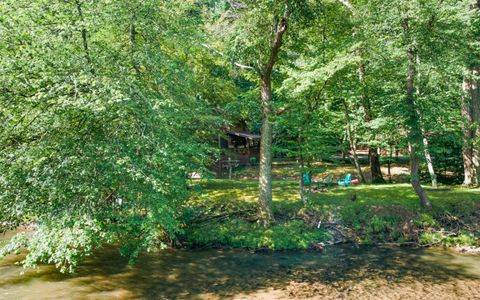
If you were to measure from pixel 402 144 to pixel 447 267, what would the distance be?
545cm

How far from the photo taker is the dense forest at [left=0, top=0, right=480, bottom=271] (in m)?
8.44

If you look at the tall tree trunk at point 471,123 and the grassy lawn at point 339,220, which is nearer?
the grassy lawn at point 339,220

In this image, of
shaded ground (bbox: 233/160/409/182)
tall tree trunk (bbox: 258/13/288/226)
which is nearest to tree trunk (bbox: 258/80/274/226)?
tall tree trunk (bbox: 258/13/288/226)

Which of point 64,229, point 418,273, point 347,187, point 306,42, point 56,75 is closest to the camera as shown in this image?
point 64,229

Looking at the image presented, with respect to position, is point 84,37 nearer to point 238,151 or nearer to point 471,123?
point 471,123

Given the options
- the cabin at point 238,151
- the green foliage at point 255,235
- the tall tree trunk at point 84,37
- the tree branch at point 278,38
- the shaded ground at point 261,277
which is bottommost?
the shaded ground at point 261,277

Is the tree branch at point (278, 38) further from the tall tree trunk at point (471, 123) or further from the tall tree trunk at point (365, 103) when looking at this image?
the tall tree trunk at point (471, 123)

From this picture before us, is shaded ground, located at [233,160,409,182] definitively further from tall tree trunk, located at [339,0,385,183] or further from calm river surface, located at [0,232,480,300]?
calm river surface, located at [0,232,480,300]

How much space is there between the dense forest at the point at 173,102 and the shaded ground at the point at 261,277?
0.98 meters

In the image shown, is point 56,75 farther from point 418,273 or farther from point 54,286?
point 418,273

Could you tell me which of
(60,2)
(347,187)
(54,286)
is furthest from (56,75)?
(347,187)

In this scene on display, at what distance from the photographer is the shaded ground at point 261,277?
390 inches

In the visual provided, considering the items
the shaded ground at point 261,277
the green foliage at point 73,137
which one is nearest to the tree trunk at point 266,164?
the shaded ground at point 261,277

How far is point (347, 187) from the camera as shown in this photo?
1877 centimetres
